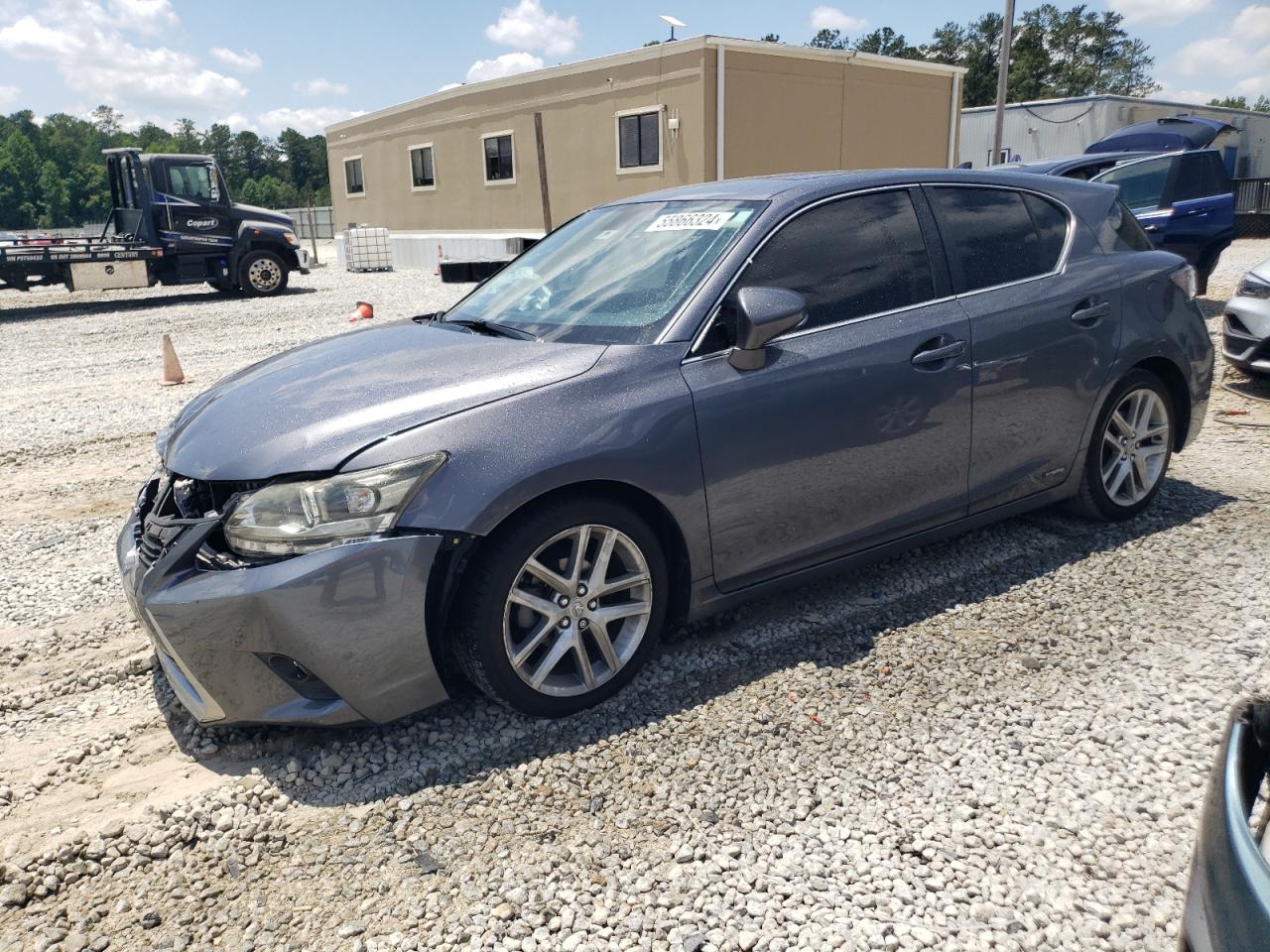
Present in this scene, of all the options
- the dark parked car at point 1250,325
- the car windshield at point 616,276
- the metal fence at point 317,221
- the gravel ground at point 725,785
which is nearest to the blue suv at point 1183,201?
the dark parked car at point 1250,325

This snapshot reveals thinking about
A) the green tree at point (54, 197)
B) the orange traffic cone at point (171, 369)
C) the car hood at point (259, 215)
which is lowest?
the orange traffic cone at point (171, 369)

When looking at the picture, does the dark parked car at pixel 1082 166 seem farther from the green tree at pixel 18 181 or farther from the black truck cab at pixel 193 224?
the green tree at pixel 18 181

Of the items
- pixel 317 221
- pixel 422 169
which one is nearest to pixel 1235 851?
pixel 422 169

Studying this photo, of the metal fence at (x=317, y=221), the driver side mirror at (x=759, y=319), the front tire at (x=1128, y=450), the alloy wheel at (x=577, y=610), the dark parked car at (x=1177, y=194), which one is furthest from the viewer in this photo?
the metal fence at (x=317, y=221)

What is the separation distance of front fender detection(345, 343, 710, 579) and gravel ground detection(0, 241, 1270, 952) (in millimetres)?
726

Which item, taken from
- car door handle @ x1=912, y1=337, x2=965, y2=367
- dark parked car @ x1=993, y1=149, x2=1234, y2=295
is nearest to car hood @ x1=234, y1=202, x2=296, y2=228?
dark parked car @ x1=993, y1=149, x2=1234, y2=295

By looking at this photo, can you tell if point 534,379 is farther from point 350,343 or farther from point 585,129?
point 585,129

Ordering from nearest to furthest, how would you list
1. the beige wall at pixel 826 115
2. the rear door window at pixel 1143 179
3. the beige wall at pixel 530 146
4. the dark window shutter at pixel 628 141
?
the rear door window at pixel 1143 179
the beige wall at pixel 826 115
the beige wall at pixel 530 146
the dark window shutter at pixel 628 141

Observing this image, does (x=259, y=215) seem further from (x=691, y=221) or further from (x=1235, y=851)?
(x=1235, y=851)

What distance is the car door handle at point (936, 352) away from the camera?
12.5 feet

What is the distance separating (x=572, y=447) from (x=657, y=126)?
883 inches

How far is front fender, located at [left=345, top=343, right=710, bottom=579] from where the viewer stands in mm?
2885

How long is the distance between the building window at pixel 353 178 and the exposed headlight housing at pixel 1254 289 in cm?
3359

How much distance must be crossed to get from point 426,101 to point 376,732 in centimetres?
3165
